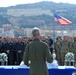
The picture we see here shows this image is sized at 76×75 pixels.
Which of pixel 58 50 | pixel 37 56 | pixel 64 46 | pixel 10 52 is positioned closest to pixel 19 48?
pixel 10 52

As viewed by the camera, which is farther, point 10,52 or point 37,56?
point 10,52

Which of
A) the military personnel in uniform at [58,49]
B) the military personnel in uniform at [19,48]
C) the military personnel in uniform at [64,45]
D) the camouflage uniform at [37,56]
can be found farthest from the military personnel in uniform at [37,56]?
the military personnel in uniform at [58,49]

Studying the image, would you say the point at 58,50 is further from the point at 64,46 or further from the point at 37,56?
the point at 37,56

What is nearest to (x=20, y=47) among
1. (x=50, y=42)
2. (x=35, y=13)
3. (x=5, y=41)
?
(x=5, y=41)

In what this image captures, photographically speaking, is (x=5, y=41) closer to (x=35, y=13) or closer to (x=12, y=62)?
(x=12, y=62)

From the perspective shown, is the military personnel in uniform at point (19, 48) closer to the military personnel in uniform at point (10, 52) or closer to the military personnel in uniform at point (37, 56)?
the military personnel in uniform at point (10, 52)

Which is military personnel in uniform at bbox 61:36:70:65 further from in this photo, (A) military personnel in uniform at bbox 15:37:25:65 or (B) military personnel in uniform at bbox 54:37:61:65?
(A) military personnel in uniform at bbox 15:37:25:65

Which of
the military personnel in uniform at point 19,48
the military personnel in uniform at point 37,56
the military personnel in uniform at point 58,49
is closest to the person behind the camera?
the military personnel in uniform at point 37,56

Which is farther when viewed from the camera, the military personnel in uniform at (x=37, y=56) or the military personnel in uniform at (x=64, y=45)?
the military personnel in uniform at (x=64, y=45)

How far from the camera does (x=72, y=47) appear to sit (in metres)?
14.6

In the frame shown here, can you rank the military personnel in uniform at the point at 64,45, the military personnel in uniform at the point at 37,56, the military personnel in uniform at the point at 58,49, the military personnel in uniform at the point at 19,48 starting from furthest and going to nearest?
the military personnel in uniform at the point at 58,49, the military personnel in uniform at the point at 19,48, the military personnel in uniform at the point at 64,45, the military personnel in uniform at the point at 37,56

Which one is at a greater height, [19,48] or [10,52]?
[19,48]

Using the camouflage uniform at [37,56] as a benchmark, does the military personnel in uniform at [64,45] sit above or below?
below

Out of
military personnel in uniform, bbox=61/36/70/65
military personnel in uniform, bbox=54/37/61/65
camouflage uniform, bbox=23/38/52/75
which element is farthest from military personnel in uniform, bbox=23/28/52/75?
military personnel in uniform, bbox=54/37/61/65
